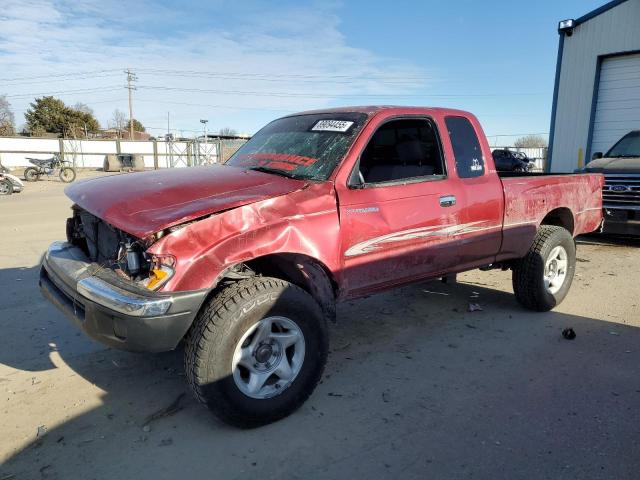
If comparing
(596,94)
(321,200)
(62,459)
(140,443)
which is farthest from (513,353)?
(596,94)

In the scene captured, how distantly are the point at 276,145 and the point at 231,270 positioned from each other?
1.51m

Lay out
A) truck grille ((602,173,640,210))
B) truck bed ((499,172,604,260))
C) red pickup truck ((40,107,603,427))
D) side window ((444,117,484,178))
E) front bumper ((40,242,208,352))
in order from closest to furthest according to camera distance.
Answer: front bumper ((40,242,208,352)) < red pickup truck ((40,107,603,427)) < side window ((444,117,484,178)) < truck bed ((499,172,604,260)) < truck grille ((602,173,640,210))

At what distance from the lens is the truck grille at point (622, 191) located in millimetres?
8039

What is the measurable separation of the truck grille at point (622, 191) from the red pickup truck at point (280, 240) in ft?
14.2

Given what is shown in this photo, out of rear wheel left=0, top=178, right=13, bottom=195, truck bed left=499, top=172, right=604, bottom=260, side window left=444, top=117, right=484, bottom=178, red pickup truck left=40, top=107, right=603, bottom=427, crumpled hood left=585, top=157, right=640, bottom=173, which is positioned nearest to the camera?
red pickup truck left=40, top=107, right=603, bottom=427

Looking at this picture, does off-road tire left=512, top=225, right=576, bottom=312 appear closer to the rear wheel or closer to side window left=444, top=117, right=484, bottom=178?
side window left=444, top=117, right=484, bottom=178

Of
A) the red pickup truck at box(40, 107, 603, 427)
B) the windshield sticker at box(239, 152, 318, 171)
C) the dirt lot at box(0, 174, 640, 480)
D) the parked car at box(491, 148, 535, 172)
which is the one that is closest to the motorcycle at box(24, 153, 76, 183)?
the dirt lot at box(0, 174, 640, 480)

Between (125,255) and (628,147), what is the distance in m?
10.0

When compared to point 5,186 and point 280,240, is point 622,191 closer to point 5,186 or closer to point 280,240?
point 280,240

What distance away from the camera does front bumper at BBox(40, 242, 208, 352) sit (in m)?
2.63

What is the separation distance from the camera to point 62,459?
2.67m

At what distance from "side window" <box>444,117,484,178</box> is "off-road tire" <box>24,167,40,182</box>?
23.6 m

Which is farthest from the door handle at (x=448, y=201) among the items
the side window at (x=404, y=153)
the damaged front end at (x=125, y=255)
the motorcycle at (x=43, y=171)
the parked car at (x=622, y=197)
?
the motorcycle at (x=43, y=171)

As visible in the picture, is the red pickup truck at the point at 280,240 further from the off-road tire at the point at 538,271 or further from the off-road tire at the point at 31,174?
the off-road tire at the point at 31,174
